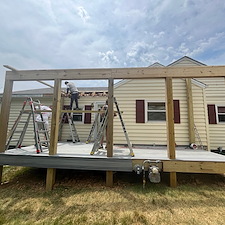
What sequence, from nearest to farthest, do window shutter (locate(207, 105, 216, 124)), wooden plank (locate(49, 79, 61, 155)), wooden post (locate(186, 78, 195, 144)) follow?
wooden plank (locate(49, 79, 61, 155)), wooden post (locate(186, 78, 195, 144)), window shutter (locate(207, 105, 216, 124))

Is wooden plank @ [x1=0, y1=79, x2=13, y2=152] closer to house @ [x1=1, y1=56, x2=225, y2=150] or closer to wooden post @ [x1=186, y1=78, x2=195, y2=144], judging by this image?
house @ [x1=1, y1=56, x2=225, y2=150]

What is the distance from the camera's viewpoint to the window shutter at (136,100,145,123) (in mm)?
5840

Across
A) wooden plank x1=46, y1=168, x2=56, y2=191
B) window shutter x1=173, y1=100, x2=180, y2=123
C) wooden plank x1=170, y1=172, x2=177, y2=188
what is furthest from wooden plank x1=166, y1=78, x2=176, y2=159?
window shutter x1=173, y1=100, x2=180, y2=123

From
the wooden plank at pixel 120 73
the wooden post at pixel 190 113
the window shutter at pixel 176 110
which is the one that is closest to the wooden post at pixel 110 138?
the wooden plank at pixel 120 73

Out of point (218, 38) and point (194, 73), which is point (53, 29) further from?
point (218, 38)

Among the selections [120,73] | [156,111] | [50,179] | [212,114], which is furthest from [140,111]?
[50,179]

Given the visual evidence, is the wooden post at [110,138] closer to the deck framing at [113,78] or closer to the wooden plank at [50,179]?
the deck framing at [113,78]

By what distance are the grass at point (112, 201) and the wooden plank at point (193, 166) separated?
43cm

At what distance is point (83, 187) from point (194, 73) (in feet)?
11.7

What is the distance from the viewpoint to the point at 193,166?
2.61m

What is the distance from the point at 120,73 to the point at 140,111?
3359 mm

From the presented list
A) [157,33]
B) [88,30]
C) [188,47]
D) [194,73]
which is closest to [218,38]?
[188,47]

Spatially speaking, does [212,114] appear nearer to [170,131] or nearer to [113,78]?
[170,131]

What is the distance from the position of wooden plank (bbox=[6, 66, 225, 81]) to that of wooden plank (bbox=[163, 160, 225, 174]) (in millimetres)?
1905
